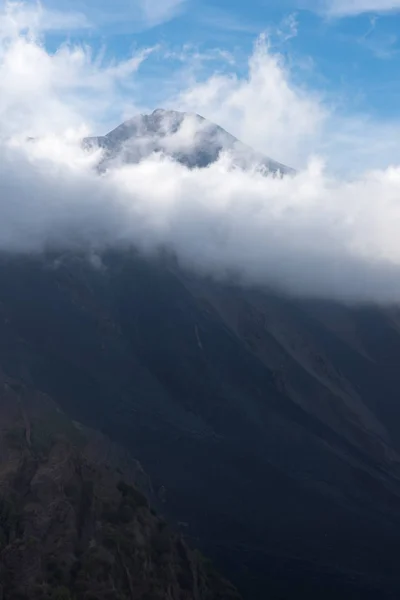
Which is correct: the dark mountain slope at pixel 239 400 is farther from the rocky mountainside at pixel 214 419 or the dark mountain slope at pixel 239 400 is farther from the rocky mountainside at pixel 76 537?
the rocky mountainside at pixel 76 537

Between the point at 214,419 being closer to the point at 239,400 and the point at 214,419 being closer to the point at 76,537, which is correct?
the point at 239,400

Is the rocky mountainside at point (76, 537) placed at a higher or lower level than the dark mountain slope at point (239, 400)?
lower

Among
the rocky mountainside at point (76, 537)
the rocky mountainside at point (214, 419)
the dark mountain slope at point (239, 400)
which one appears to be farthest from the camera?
the dark mountain slope at point (239, 400)

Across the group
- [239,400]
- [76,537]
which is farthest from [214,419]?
[76,537]

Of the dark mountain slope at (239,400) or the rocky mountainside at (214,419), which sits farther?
the dark mountain slope at (239,400)

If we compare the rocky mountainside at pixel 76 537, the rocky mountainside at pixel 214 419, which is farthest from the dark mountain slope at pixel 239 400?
the rocky mountainside at pixel 76 537

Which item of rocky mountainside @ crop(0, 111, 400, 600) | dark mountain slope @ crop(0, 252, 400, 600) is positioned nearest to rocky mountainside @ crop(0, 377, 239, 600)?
rocky mountainside @ crop(0, 111, 400, 600)
